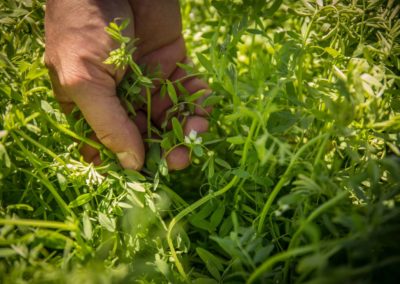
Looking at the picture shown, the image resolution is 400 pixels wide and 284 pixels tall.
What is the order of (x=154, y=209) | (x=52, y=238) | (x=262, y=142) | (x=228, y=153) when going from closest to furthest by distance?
(x=262, y=142), (x=52, y=238), (x=154, y=209), (x=228, y=153)

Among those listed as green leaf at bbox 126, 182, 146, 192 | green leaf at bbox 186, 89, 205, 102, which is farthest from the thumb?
green leaf at bbox 186, 89, 205, 102

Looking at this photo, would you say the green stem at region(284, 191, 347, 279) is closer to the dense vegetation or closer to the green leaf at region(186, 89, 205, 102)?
the dense vegetation

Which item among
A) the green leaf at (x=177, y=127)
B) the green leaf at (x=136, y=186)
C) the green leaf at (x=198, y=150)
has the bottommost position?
the green leaf at (x=136, y=186)

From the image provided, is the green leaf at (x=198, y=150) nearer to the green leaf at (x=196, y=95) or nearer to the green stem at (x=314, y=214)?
the green leaf at (x=196, y=95)

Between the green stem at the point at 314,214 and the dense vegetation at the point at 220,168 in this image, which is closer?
the green stem at the point at 314,214

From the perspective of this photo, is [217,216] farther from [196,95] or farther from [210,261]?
[196,95]

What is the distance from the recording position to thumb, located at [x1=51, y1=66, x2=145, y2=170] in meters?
1.13

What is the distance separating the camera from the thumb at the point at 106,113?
1135mm

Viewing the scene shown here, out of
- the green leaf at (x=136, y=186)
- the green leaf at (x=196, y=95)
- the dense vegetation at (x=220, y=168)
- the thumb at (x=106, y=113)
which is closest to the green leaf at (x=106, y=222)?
the dense vegetation at (x=220, y=168)

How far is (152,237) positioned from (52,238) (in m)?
0.31

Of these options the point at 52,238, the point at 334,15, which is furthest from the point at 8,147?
the point at 334,15

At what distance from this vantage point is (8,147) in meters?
1.01

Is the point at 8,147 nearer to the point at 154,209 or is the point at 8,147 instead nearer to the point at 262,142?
the point at 154,209

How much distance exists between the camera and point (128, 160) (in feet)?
3.94
